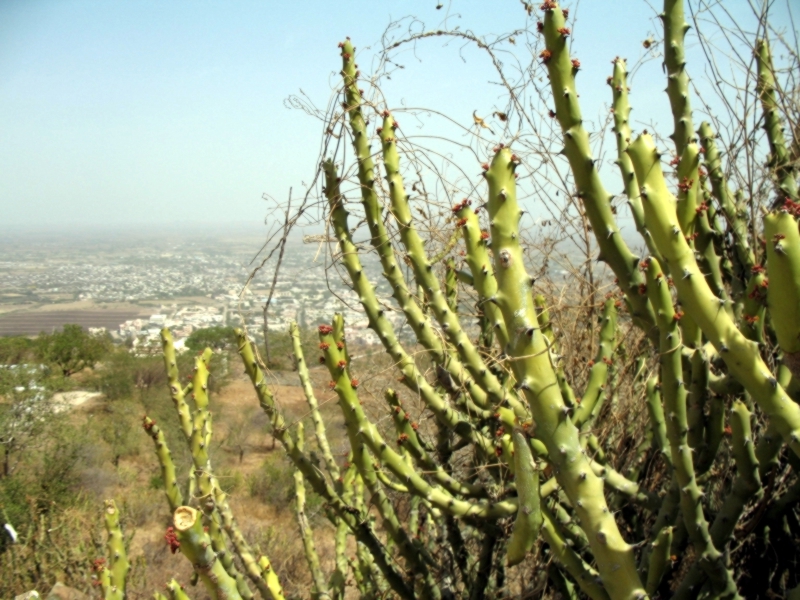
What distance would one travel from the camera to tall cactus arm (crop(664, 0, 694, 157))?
234cm

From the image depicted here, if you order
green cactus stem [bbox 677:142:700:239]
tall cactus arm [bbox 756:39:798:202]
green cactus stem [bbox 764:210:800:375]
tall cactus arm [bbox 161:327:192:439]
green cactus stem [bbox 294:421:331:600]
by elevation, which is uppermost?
tall cactus arm [bbox 756:39:798:202]

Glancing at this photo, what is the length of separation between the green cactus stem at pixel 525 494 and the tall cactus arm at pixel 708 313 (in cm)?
55

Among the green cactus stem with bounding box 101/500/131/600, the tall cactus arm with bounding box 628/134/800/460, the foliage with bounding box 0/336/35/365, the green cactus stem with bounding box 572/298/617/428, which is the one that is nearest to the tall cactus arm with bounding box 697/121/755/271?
the green cactus stem with bounding box 572/298/617/428

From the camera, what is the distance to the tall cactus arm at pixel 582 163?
1.80 metres

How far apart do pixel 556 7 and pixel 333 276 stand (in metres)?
1.57

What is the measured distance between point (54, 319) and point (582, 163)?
2433 cm

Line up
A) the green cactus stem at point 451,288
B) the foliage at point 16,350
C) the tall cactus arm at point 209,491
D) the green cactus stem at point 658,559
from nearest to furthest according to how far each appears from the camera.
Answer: the green cactus stem at point 658,559, the tall cactus arm at point 209,491, the green cactus stem at point 451,288, the foliage at point 16,350

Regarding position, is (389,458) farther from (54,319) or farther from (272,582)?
(54,319)

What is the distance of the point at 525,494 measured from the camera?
1.56 m

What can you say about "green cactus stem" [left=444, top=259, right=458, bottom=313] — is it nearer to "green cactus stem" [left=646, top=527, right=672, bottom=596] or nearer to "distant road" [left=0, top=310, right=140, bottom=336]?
"green cactus stem" [left=646, top=527, right=672, bottom=596]

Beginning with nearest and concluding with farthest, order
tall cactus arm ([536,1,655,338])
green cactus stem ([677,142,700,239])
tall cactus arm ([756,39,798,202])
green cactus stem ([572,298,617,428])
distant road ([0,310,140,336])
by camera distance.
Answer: tall cactus arm ([536,1,655,338]) → green cactus stem ([677,142,700,239]) → green cactus stem ([572,298,617,428]) → tall cactus arm ([756,39,798,202]) → distant road ([0,310,140,336])

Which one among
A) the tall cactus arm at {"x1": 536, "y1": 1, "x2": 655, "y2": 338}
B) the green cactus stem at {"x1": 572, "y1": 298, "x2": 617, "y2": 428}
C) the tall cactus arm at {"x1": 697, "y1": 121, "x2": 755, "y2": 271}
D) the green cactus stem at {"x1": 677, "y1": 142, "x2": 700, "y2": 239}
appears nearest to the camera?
the tall cactus arm at {"x1": 536, "y1": 1, "x2": 655, "y2": 338}

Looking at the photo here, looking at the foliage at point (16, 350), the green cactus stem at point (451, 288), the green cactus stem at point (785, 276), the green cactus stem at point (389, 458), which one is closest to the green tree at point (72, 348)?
the foliage at point (16, 350)

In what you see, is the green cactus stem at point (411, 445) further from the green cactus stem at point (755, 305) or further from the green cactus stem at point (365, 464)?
the green cactus stem at point (755, 305)
